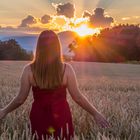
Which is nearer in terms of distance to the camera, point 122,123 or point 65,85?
point 65,85

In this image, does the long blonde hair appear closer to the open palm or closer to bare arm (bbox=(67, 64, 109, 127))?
bare arm (bbox=(67, 64, 109, 127))

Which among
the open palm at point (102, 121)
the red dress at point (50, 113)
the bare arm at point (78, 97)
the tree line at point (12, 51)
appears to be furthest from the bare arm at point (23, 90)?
the tree line at point (12, 51)

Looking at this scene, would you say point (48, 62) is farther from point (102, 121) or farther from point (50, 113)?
point (102, 121)

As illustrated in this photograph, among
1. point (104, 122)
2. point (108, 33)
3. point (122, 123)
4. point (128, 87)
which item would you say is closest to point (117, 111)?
point (122, 123)

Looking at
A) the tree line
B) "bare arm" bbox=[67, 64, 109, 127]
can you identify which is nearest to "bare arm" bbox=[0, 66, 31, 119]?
"bare arm" bbox=[67, 64, 109, 127]

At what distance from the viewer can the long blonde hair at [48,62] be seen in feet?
13.4

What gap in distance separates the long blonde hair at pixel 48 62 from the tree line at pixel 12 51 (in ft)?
111

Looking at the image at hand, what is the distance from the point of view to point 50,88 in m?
4.18

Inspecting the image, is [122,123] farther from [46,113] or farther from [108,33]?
[108,33]

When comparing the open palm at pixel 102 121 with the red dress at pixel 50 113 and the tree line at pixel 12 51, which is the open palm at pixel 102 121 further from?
the tree line at pixel 12 51

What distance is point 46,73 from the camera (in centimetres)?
409

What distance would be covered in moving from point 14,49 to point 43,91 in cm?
3521

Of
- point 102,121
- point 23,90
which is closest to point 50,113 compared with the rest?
point 23,90

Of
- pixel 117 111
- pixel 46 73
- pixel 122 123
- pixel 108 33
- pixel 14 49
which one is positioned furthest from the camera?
pixel 108 33
